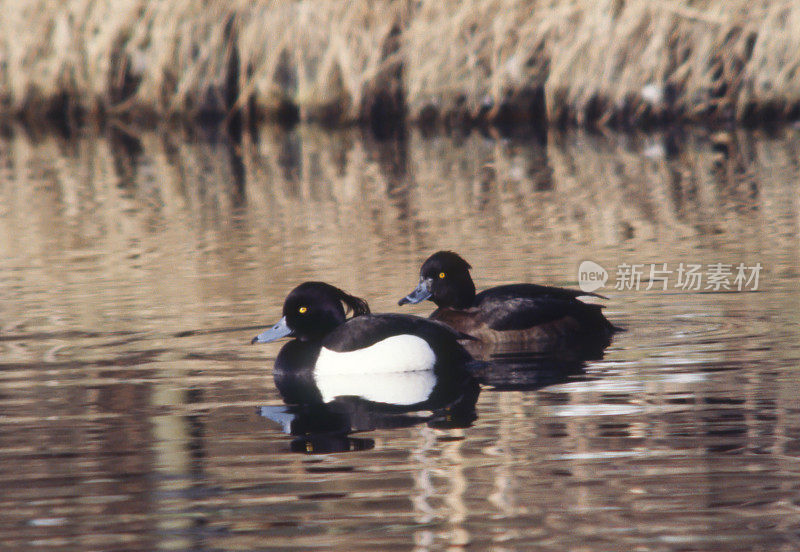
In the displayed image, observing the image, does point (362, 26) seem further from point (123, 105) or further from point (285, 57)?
point (123, 105)

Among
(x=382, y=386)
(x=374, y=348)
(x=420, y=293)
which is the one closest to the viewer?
(x=382, y=386)

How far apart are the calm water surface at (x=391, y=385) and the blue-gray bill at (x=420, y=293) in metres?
0.22

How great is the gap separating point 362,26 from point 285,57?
1.83 m

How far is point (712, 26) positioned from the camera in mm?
19891

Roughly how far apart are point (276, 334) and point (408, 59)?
13.9m

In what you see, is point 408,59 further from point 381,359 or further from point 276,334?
point 381,359

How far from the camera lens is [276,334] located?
789 centimetres

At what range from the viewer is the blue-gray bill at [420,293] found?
9039 millimetres

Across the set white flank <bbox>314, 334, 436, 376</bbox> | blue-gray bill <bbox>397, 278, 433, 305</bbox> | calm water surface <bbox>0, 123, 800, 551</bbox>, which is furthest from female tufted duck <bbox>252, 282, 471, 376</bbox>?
blue-gray bill <bbox>397, 278, 433, 305</bbox>

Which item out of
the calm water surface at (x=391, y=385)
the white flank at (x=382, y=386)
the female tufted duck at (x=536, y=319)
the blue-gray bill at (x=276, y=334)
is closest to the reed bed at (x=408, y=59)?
the calm water surface at (x=391, y=385)

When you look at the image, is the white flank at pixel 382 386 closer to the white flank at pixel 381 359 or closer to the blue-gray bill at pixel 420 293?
the white flank at pixel 381 359

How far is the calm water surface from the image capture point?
4.86 metres

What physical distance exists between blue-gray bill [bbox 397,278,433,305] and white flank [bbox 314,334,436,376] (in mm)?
1344

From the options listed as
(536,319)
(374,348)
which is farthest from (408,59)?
(374,348)
